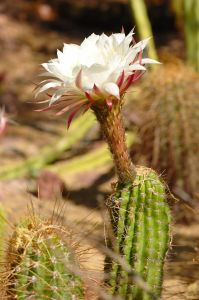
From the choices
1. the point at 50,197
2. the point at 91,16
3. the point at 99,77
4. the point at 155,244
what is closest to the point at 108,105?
the point at 99,77

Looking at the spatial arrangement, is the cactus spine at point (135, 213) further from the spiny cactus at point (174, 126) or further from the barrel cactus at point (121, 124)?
the spiny cactus at point (174, 126)

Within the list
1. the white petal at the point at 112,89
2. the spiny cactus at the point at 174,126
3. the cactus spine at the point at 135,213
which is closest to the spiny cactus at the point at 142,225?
the cactus spine at the point at 135,213

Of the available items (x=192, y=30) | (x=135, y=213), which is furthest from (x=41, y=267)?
(x=192, y=30)

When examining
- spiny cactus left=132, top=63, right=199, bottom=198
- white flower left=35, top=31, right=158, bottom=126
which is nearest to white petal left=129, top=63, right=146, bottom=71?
white flower left=35, top=31, right=158, bottom=126

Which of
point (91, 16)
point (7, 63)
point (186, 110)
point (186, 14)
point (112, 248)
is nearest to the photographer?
point (112, 248)

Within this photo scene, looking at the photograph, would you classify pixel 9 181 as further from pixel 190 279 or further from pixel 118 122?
pixel 118 122

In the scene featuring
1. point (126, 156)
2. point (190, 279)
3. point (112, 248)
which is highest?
point (126, 156)

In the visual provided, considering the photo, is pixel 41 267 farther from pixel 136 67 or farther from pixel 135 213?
pixel 136 67

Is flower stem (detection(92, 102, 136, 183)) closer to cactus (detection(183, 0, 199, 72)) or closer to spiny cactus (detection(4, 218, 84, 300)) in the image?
spiny cactus (detection(4, 218, 84, 300))
